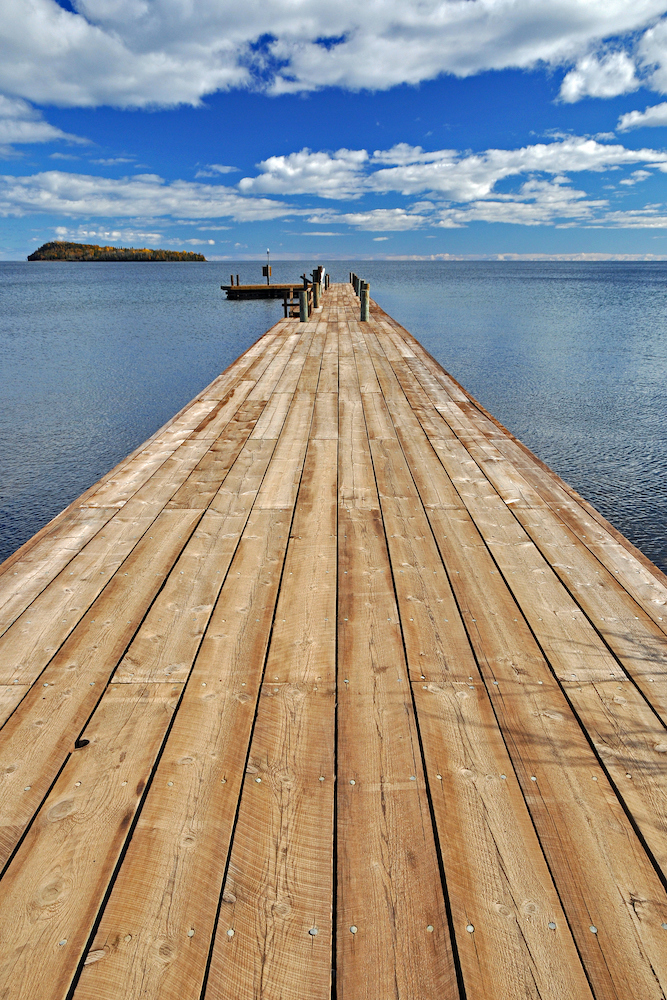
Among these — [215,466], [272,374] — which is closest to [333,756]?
[215,466]

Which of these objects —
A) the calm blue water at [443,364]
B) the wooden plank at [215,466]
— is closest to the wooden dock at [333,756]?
the wooden plank at [215,466]

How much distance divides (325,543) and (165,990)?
2421mm

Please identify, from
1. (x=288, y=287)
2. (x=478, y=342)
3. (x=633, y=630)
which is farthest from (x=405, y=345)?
(x=288, y=287)

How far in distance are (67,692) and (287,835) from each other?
1233mm

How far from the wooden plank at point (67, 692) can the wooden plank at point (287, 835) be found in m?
0.76

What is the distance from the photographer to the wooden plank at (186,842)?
4.69 feet

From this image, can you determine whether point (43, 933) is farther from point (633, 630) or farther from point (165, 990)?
point (633, 630)

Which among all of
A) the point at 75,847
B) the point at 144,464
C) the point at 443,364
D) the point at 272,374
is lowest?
the point at 443,364

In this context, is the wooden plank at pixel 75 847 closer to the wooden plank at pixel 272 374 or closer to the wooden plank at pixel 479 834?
the wooden plank at pixel 479 834

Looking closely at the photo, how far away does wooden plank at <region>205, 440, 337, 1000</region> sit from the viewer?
1.43 m

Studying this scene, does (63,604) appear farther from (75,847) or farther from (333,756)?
(333,756)

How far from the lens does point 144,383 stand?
1595 cm

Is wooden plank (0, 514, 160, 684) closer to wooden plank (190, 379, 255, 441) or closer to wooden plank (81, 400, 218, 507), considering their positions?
wooden plank (81, 400, 218, 507)

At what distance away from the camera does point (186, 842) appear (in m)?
1.74
